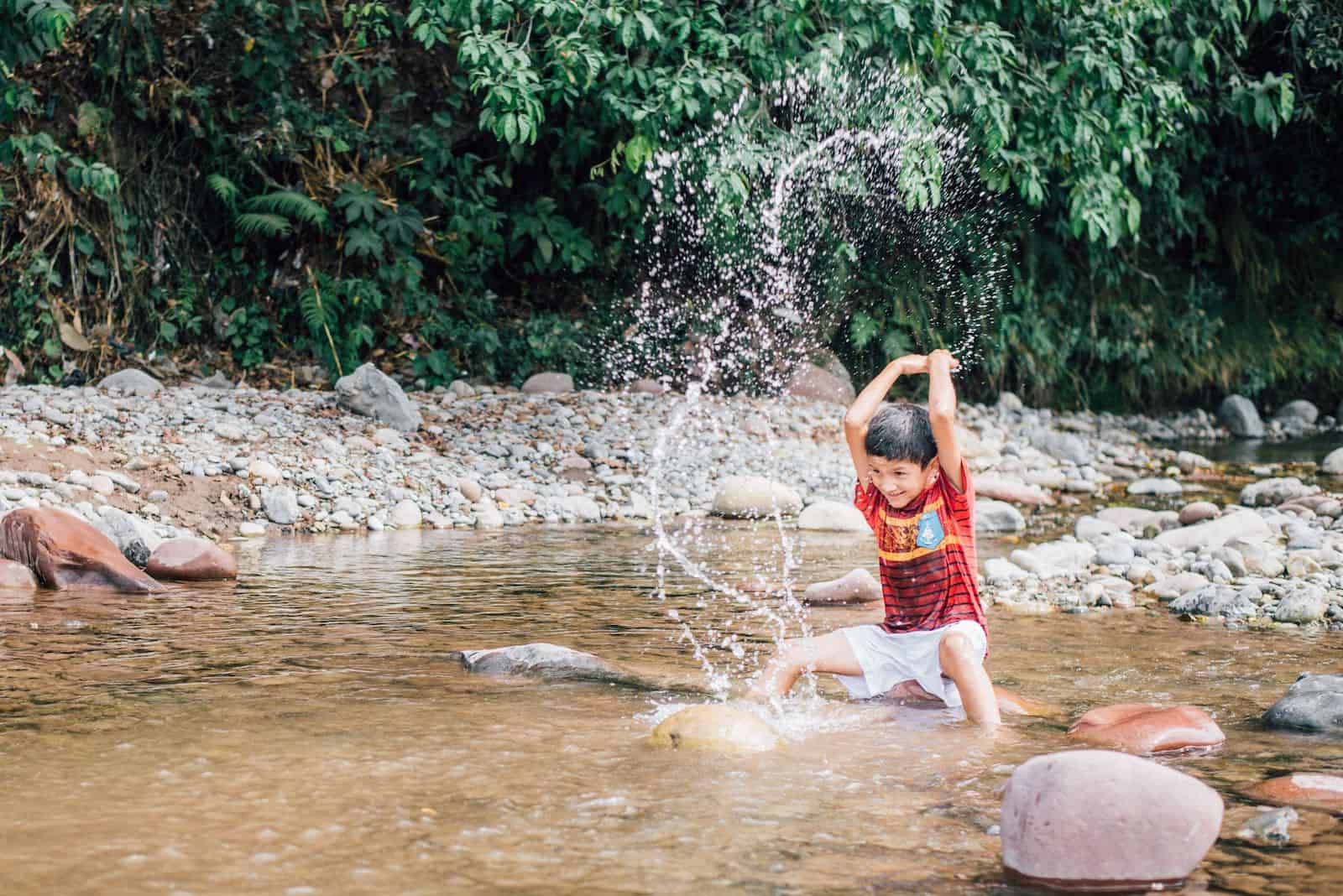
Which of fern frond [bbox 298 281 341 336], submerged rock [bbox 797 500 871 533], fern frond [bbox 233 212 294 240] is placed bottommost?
submerged rock [bbox 797 500 871 533]

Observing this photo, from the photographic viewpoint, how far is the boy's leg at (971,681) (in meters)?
3.76

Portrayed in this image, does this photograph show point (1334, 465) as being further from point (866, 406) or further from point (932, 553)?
point (866, 406)

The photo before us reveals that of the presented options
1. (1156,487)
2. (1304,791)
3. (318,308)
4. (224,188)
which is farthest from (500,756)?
(224,188)

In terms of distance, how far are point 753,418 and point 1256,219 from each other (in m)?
8.24

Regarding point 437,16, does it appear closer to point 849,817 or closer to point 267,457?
point 267,457

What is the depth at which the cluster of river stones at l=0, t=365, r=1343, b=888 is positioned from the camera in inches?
106

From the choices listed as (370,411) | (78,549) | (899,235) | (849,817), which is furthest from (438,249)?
(849,817)

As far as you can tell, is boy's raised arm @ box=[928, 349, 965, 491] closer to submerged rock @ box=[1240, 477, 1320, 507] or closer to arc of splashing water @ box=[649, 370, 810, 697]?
arc of splashing water @ box=[649, 370, 810, 697]

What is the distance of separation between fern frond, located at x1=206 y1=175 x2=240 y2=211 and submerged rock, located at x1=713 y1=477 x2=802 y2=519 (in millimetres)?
5724

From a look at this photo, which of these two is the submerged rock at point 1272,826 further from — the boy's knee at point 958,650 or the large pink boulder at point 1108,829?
the boy's knee at point 958,650

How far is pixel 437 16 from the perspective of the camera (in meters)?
9.69

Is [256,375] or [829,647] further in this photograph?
[256,375]

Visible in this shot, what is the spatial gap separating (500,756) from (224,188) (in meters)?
9.63

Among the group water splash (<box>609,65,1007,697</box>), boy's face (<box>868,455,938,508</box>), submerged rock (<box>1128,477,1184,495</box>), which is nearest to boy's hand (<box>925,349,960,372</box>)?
boy's face (<box>868,455,938,508</box>)
